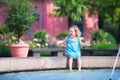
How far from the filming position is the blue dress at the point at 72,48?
40.9 ft

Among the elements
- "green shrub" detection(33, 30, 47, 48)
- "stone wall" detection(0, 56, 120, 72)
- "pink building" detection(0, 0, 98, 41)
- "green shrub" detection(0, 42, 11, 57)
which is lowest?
"stone wall" detection(0, 56, 120, 72)

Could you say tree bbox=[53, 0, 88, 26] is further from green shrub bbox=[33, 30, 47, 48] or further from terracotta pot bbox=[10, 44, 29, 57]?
terracotta pot bbox=[10, 44, 29, 57]

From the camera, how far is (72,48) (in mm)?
12586

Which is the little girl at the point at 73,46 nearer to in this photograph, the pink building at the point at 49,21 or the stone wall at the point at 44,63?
the stone wall at the point at 44,63

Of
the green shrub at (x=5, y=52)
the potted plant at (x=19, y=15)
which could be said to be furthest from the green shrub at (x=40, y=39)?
the potted plant at (x=19, y=15)

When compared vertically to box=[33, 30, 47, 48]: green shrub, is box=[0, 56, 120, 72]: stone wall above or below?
below

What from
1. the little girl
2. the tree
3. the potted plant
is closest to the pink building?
the tree

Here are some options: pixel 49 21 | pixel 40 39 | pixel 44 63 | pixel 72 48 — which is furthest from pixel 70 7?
pixel 44 63

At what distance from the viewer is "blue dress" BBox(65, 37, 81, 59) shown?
12.5 metres

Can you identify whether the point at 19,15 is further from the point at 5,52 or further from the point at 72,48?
the point at 72,48

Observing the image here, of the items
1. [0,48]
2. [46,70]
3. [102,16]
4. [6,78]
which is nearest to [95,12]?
[102,16]

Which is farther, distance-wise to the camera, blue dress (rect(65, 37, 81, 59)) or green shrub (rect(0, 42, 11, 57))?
green shrub (rect(0, 42, 11, 57))

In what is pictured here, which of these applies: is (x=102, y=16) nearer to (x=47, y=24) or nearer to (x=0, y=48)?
(x=47, y=24)

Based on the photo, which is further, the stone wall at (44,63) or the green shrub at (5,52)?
the green shrub at (5,52)
